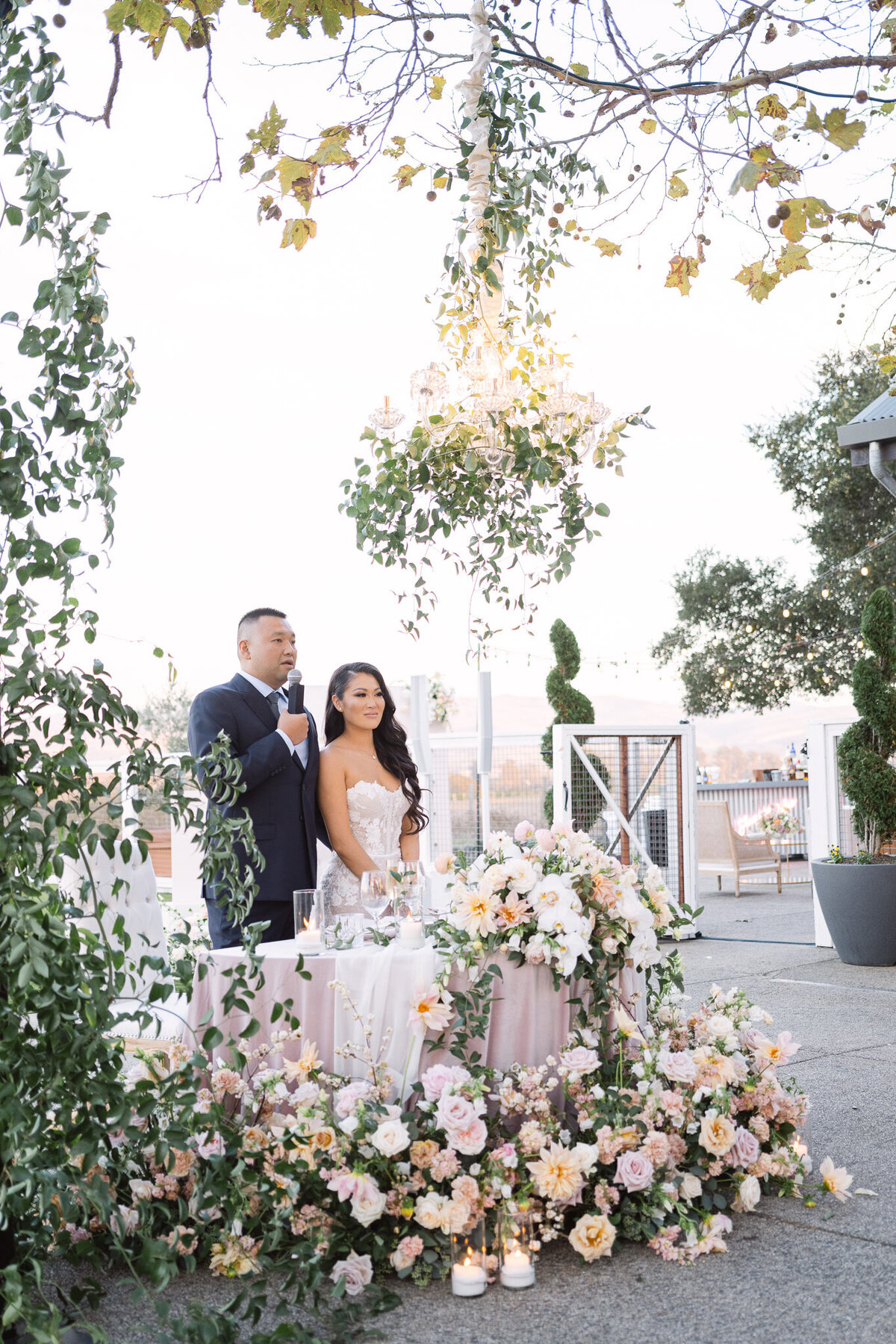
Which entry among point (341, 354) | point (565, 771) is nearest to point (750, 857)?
point (565, 771)

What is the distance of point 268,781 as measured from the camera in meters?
3.78

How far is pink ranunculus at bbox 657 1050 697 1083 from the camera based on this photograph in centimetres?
291

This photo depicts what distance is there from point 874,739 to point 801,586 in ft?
35.5

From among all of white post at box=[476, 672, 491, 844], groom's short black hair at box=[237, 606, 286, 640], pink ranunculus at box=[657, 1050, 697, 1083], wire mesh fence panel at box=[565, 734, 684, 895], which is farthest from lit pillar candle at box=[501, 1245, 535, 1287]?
wire mesh fence panel at box=[565, 734, 684, 895]

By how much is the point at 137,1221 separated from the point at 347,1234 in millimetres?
497

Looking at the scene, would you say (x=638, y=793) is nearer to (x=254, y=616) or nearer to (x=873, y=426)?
(x=873, y=426)

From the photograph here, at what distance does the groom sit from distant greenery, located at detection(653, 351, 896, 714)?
13.0 metres

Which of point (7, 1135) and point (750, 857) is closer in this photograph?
point (7, 1135)

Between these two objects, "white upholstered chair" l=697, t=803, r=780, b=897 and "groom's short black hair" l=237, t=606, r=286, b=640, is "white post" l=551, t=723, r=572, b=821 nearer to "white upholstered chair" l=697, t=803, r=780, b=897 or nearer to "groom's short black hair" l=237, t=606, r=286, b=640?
"white upholstered chair" l=697, t=803, r=780, b=897

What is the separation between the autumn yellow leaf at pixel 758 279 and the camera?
3.66m

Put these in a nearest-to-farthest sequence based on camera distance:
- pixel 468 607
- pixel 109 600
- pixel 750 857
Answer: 1. pixel 109 600
2. pixel 468 607
3. pixel 750 857

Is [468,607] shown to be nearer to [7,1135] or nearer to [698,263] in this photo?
[698,263]

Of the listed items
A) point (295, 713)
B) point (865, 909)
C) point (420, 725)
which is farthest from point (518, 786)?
point (295, 713)

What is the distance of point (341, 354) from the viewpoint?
12.1 metres
